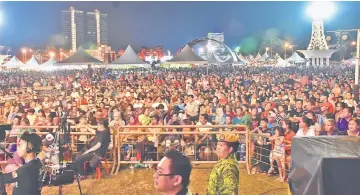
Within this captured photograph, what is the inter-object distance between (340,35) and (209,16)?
3.27 m

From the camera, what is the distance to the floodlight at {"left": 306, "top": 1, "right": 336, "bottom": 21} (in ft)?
30.9

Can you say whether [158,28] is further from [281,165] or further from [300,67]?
[281,165]

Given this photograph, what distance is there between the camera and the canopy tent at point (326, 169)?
2.69m

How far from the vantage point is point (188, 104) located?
963 centimetres

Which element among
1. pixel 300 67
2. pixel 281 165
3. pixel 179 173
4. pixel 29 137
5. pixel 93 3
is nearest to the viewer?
pixel 179 173

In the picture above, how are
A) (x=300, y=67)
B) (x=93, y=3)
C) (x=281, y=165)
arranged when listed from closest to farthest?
(x=281, y=165)
(x=93, y=3)
(x=300, y=67)

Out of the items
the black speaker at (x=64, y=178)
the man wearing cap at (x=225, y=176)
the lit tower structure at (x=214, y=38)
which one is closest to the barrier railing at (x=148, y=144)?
the black speaker at (x=64, y=178)

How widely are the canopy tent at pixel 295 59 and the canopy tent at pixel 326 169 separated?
282 inches

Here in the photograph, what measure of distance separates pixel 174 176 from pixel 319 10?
7772 millimetres

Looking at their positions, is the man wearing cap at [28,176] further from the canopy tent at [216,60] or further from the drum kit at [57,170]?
the canopy tent at [216,60]

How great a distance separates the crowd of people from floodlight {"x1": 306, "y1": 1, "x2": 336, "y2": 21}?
4.91 feet

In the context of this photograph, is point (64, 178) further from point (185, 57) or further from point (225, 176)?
point (185, 57)

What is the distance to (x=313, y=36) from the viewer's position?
9.58 meters

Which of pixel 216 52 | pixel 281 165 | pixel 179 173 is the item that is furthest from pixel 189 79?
pixel 179 173
